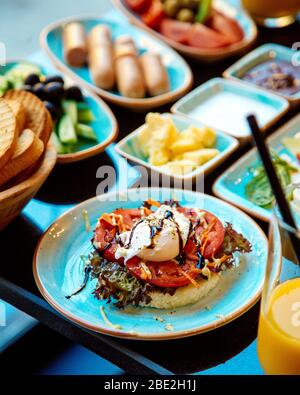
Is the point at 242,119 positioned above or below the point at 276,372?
below

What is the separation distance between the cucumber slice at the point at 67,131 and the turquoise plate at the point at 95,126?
0.04 metres

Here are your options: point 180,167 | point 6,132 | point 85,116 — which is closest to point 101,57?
point 85,116

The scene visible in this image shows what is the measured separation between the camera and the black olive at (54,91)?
2014 mm

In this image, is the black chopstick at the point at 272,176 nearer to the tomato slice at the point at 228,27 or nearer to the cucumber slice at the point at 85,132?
the cucumber slice at the point at 85,132

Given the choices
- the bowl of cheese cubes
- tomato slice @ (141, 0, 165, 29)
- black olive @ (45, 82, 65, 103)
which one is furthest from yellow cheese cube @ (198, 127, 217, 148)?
tomato slice @ (141, 0, 165, 29)

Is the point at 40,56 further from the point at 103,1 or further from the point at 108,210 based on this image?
the point at 103,1

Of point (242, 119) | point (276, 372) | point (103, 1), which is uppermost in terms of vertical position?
point (276, 372)

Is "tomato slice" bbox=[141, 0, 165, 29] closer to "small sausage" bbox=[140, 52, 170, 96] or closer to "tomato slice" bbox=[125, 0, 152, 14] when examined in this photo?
"tomato slice" bbox=[125, 0, 152, 14]

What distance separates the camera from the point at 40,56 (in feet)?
7.91

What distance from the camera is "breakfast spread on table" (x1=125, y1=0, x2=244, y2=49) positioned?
2.42 m

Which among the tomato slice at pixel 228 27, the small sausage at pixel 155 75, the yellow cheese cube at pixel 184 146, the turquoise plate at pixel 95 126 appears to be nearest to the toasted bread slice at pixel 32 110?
the turquoise plate at pixel 95 126

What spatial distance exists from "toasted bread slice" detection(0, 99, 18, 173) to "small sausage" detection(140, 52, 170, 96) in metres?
0.68
